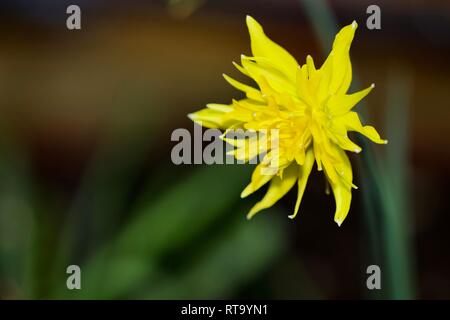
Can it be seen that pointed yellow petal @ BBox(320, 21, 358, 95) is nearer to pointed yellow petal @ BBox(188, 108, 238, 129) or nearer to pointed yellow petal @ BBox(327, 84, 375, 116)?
pointed yellow petal @ BBox(327, 84, 375, 116)

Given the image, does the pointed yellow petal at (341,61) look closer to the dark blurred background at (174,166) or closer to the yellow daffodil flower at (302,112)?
the yellow daffodil flower at (302,112)

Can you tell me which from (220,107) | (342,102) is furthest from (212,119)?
(342,102)

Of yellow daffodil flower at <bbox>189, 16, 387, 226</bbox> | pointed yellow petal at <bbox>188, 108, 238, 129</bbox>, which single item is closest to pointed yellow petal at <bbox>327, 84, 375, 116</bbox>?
yellow daffodil flower at <bbox>189, 16, 387, 226</bbox>

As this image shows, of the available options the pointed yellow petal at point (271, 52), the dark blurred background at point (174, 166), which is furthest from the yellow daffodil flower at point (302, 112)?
the dark blurred background at point (174, 166)

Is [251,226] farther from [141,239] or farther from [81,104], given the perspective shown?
[81,104]

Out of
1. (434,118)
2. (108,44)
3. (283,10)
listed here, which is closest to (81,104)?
(108,44)

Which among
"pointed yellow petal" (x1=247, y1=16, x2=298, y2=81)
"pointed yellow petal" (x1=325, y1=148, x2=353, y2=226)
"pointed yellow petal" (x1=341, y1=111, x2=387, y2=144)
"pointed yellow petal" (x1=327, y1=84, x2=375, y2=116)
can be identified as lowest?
"pointed yellow petal" (x1=325, y1=148, x2=353, y2=226)
